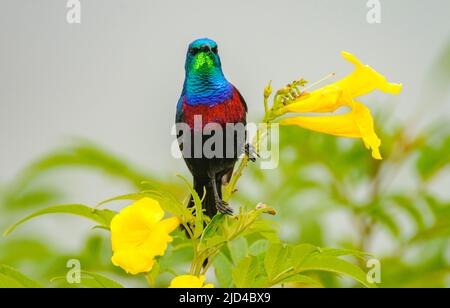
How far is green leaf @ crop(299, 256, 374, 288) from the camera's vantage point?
54cm

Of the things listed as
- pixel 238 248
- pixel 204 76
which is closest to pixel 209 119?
pixel 204 76

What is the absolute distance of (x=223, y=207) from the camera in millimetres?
515

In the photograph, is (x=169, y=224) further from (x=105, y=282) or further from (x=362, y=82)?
(x=362, y=82)

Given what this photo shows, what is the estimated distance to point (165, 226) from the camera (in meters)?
0.52

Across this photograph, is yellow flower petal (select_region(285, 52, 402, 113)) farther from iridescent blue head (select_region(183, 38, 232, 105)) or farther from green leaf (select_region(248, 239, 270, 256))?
green leaf (select_region(248, 239, 270, 256))

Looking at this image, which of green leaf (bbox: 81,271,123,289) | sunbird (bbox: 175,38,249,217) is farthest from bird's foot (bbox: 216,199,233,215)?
green leaf (bbox: 81,271,123,289)

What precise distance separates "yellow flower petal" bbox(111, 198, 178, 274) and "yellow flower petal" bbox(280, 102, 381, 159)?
13 centimetres

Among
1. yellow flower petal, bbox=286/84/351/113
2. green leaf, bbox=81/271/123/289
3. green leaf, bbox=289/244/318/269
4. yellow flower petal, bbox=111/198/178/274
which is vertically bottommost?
green leaf, bbox=81/271/123/289

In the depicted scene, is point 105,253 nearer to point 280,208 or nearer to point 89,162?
point 89,162

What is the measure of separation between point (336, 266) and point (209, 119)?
6.1 inches

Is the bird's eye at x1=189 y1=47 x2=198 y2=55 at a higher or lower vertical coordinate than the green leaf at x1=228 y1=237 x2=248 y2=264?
higher

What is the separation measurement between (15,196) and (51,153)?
93mm

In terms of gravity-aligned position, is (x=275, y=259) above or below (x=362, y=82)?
below
